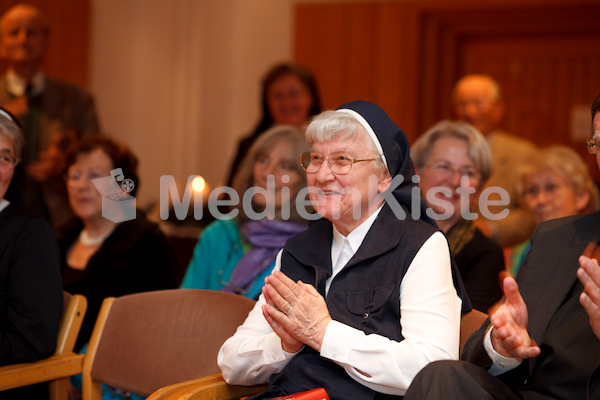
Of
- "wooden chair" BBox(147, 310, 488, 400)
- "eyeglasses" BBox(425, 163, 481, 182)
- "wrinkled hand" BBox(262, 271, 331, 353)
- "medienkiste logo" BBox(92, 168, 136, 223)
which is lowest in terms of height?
"wooden chair" BBox(147, 310, 488, 400)

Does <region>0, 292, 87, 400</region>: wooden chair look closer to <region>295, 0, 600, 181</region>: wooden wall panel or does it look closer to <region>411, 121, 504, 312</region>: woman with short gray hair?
<region>411, 121, 504, 312</region>: woman with short gray hair

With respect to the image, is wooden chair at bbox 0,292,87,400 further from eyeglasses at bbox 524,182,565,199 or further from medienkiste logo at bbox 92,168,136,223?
eyeglasses at bbox 524,182,565,199

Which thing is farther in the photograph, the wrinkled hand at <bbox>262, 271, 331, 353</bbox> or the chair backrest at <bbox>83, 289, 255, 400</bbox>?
the chair backrest at <bbox>83, 289, 255, 400</bbox>

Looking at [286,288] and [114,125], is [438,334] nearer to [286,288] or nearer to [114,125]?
[286,288]

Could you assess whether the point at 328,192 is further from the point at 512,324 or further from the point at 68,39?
the point at 68,39

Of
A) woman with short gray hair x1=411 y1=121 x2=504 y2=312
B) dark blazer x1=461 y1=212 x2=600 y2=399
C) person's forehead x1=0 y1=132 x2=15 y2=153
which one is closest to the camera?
dark blazer x1=461 y1=212 x2=600 y2=399

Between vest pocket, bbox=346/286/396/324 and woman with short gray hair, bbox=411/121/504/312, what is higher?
woman with short gray hair, bbox=411/121/504/312

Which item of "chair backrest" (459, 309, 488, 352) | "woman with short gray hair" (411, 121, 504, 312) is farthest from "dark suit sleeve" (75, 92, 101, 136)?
"chair backrest" (459, 309, 488, 352)

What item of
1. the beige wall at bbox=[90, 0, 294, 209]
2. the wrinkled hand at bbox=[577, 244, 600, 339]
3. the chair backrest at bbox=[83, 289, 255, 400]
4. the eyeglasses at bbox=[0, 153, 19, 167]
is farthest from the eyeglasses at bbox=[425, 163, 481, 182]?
the beige wall at bbox=[90, 0, 294, 209]

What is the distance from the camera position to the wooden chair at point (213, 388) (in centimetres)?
211

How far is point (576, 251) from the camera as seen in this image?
214cm

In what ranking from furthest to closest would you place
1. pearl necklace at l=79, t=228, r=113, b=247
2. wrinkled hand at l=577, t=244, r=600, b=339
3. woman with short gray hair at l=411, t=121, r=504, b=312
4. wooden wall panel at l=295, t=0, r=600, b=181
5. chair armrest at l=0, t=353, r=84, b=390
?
wooden wall panel at l=295, t=0, r=600, b=181 → pearl necklace at l=79, t=228, r=113, b=247 → woman with short gray hair at l=411, t=121, r=504, b=312 → chair armrest at l=0, t=353, r=84, b=390 → wrinkled hand at l=577, t=244, r=600, b=339

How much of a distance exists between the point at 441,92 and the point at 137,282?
3.62 meters

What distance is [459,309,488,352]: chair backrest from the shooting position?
2.15m
